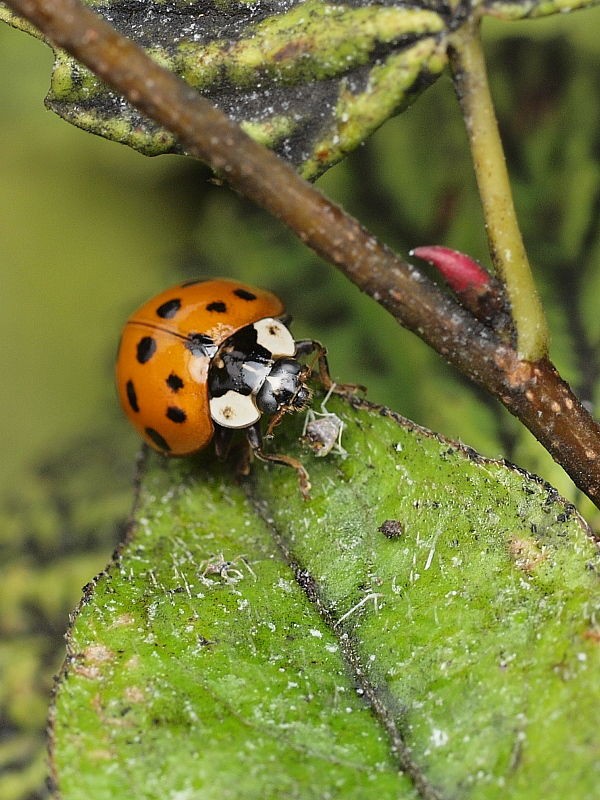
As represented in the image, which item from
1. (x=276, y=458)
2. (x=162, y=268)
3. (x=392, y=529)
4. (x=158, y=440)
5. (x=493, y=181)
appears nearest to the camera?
(x=493, y=181)

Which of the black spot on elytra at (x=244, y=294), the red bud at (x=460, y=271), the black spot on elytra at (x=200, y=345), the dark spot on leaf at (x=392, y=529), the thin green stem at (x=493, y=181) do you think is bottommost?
the black spot on elytra at (x=200, y=345)

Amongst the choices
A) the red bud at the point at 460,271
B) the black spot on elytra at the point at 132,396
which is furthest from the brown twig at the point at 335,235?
the black spot on elytra at the point at 132,396

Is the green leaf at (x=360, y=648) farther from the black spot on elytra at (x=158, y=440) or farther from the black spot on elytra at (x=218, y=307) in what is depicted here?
the black spot on elytra at (x=218, y=307)

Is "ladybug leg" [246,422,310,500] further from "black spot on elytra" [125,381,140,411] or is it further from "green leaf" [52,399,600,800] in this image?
"black spot on elytra" [125,381,140,411]

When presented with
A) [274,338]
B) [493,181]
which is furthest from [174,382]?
[493,181]

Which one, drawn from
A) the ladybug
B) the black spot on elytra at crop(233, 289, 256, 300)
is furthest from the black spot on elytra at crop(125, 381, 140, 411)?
the black spot on elytra at crop(233, 289, 256, 300)

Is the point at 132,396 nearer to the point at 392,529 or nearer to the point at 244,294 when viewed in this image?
the point at 244,294
